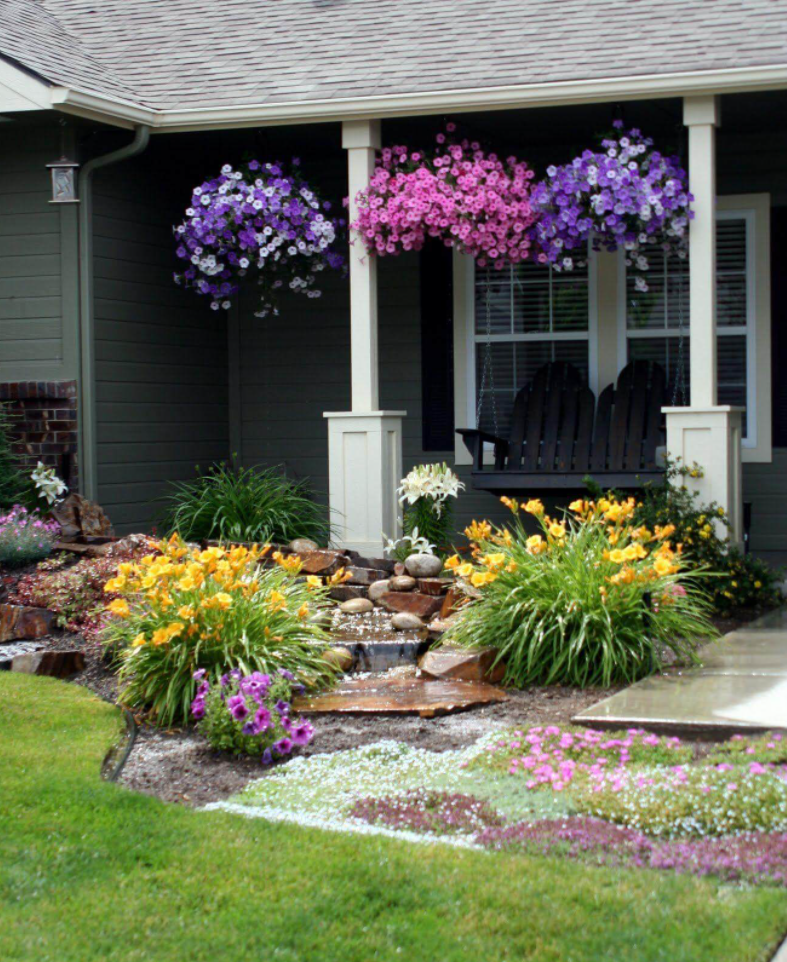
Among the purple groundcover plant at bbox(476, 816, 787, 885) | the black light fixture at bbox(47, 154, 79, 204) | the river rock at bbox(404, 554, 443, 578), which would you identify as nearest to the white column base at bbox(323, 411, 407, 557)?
the river rock at bbox(404, 554, 443, 578)

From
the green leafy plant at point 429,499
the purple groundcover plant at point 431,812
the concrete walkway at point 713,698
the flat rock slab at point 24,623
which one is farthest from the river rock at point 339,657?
the green leafy plant at point 429,499

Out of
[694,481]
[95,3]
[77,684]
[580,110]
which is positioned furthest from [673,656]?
[95,3]

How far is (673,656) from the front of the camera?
5.27m

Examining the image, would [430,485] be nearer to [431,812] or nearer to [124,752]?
[124,752]

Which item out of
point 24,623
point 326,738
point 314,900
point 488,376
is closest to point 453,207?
point 488,376

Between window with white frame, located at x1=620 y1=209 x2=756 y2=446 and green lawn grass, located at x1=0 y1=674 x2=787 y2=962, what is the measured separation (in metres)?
5.43

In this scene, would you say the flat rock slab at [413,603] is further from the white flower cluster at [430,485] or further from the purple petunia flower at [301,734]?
the purple petunia flower at [301,734]

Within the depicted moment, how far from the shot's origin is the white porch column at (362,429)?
734cm

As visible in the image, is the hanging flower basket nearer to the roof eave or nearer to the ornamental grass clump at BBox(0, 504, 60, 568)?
the roof eave

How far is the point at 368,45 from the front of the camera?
25.9 ft

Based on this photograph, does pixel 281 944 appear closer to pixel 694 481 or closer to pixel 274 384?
pixel 694 481

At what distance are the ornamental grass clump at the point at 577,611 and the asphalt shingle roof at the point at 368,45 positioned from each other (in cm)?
294

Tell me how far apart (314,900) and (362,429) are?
4.67 meters

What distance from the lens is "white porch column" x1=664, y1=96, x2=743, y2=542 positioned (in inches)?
268
